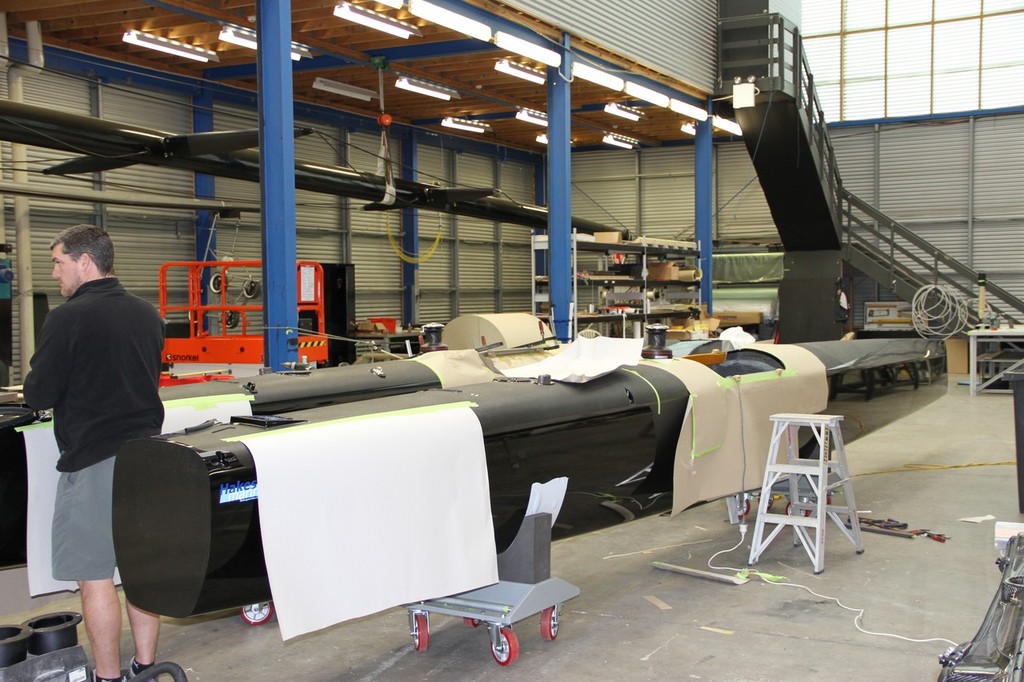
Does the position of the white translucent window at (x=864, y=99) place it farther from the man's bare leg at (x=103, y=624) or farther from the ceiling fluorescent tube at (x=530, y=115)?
the man's bare leg at (x=103, y=624)

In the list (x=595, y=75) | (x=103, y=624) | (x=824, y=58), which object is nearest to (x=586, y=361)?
(x=103, y=624)

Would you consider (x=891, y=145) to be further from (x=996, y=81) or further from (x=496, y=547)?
(x=496, y=547)

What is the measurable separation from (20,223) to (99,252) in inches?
326

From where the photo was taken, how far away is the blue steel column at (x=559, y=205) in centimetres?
1088

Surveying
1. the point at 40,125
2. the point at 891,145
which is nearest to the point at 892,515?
the point at 40,125

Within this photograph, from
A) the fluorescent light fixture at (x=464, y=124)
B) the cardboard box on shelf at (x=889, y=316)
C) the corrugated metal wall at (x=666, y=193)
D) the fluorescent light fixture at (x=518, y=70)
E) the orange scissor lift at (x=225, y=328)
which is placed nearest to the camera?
the orange scissor lift at (x=225, y=328)

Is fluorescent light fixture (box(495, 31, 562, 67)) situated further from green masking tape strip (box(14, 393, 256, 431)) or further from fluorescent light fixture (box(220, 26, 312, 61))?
green masking tape strip (box(14, 393, 256, 431))

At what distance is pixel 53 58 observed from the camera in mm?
11734

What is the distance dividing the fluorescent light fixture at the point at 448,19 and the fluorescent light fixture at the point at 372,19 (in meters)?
0.91

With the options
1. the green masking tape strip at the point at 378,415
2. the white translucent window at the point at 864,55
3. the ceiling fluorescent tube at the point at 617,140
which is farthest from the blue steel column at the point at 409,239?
the green masking tape strip at the point at 378,415

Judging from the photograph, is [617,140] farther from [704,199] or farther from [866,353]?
[866,353]

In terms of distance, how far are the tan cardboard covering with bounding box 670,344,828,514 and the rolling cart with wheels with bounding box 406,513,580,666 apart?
102cm

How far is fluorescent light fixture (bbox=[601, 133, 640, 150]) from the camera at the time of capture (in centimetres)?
1914

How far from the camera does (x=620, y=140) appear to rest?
64.8ft
